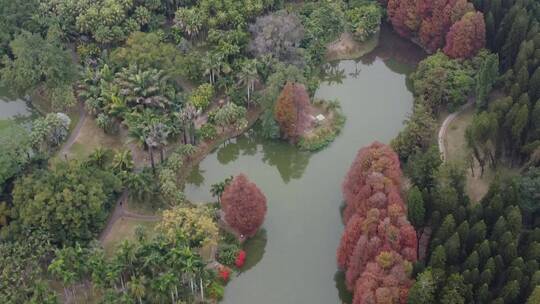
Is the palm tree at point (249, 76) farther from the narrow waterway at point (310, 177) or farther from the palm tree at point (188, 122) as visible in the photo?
the palm tree at point (188, 122)

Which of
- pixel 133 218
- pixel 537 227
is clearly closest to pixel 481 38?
pixel 537 227

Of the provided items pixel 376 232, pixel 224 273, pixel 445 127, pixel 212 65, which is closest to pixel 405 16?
pixel 445 127

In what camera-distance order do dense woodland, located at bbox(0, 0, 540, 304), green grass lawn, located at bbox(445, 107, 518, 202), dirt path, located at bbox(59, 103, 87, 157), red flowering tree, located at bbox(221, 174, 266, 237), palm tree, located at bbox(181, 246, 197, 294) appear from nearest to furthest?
palm tree, located at bbox(181, 246, 197, 294) → dense woodland, located at bbox(0, 0, 540, 304) → red flowering tree, located at bbox(221, 174, 266, 237) → green grass lawn, located at bbox(445, 107, 518, 202) → dirt path, located at bbox(59, 103, 87, 157)

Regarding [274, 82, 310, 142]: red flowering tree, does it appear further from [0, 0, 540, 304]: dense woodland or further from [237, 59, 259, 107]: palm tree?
[237, 59, 259, 107]: palm tree

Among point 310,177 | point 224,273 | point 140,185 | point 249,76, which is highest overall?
point 249,76

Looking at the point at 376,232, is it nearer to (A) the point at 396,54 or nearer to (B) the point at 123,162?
(B) the point at 123,162

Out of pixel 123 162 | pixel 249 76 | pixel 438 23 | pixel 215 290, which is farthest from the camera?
pixel 438 23

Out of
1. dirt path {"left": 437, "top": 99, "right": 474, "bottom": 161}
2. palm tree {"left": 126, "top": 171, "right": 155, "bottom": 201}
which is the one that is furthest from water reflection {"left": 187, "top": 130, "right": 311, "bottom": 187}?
dirt path {"left": 437, "top": 99, "right": 474, "bottom": 161}
